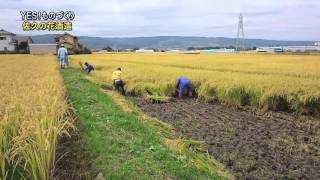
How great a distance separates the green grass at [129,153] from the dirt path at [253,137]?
3.94 ft

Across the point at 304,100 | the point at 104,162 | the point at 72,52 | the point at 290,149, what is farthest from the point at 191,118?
the point at 72,52

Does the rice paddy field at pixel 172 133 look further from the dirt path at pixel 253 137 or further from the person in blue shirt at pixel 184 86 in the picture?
the person in blue shirt at pixel 184 86

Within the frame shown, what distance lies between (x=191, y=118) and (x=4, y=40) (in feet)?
281

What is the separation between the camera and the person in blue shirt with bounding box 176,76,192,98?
53.5ft

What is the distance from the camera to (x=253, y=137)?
32.8 ft

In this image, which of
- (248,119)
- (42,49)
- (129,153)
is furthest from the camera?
(42,49)

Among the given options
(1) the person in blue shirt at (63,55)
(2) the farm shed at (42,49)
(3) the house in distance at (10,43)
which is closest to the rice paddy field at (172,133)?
(1) the person in blue shirt at (63,55)

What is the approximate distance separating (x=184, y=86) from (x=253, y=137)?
6.58 metres

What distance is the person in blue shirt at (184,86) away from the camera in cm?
1631

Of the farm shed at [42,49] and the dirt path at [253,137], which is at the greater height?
the farm shed at [42,49]

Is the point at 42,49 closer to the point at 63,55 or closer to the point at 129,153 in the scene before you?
the point at 63,55

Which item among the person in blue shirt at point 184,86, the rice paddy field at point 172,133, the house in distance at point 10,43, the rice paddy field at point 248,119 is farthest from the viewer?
the house in distance at point 10,43

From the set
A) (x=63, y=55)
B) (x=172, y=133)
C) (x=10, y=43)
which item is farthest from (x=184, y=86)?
(x=10, y=43)

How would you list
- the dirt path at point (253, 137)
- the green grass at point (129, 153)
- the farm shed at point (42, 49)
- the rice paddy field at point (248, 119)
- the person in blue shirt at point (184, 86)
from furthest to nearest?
the farm shed at point (42, 49) → the person in blue shirt at point (184, 86) → the rice paddy field at point (248, 119) → the dirt path at point (253, 137) → the green grass at point (129, 153)
